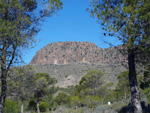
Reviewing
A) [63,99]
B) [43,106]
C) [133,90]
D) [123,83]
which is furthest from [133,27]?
[63,99]

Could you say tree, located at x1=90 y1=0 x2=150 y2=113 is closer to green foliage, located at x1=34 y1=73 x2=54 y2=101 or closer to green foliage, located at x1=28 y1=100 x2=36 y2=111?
green foliage, located at x1=34 y1=73 x2=54 y2=101

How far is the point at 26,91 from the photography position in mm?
29344

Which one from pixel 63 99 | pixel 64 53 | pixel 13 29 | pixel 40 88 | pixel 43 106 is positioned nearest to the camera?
pixel 13 29

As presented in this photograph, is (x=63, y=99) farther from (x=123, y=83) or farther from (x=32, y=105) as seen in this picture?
(x=123, y=83)

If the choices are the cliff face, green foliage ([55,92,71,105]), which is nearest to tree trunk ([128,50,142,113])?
green foliage ([55,92,71,105])

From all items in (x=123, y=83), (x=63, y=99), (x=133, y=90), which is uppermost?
(x=123, y=83)

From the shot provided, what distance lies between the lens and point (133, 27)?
717 centimetres

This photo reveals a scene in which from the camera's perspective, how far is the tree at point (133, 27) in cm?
710

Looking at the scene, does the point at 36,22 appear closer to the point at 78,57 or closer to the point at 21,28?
the point at 21,28

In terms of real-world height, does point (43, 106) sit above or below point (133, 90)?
below

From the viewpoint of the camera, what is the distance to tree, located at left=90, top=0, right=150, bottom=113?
710 cm

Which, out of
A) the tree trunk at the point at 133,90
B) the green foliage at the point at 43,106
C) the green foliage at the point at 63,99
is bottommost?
the green foliage at the point at 43,106

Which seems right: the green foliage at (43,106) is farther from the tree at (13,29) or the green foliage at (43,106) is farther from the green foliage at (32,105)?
the tree at (13,29)

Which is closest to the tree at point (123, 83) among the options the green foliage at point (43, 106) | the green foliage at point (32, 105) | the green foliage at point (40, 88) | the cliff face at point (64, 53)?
the green foliage at point (40, 88)
